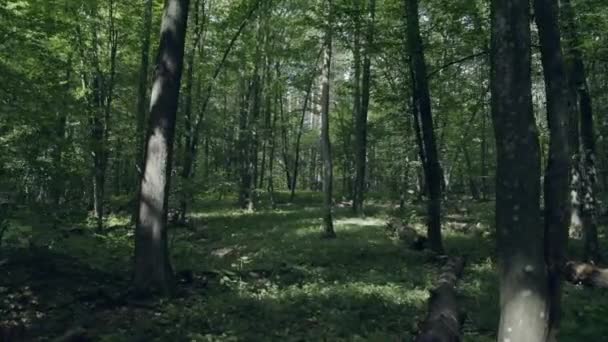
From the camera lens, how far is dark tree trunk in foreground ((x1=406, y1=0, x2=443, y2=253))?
15367 mm

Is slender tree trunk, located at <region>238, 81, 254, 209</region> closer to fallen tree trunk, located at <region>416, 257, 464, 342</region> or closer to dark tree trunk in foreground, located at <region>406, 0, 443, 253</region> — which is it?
dark tree trunk in foreground, located at <region>406, 0, 443, 253</region>

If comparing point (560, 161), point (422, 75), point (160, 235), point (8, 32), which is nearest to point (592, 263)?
point (422, 75)

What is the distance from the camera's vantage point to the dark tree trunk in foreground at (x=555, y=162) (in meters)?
5.81

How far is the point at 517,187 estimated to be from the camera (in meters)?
5.12

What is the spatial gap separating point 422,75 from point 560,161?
9717mm

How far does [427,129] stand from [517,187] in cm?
1081

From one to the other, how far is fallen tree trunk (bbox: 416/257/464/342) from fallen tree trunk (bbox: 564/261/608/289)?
362 centimetres

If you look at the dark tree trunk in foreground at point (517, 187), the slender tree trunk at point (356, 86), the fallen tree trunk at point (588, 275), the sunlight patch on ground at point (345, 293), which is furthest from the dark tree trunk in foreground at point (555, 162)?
the slender tree trunk at point (356, 86)

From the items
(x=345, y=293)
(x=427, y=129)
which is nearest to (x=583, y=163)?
(x=427, y=129)

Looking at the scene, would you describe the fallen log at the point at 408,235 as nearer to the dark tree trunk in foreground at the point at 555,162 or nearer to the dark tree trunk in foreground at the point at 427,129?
the dark tree trunk in foreground at the point at 427,129

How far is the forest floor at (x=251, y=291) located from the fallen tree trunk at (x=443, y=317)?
1.33 ft

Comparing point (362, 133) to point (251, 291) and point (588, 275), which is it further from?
point (251, 291)

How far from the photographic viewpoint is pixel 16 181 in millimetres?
10914

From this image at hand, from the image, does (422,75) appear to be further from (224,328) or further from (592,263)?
(224,328)
